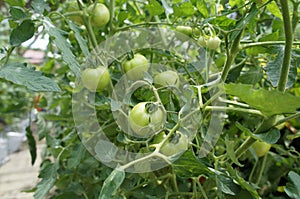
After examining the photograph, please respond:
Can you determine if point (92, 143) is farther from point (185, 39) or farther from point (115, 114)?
point (185, 39)

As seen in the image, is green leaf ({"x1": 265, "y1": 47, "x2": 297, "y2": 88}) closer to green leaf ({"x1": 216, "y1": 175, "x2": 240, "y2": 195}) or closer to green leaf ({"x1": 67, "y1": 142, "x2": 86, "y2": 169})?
green leaf ({"x1": 216, "y1": 175, "x2": 240, "y2": 195})

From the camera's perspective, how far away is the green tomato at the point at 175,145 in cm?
44

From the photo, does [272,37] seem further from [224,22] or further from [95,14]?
[95,14]

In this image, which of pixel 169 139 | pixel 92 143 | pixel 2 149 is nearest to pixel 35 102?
pixel 92 143

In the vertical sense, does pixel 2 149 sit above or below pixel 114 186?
below

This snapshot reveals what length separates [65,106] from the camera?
0.91 metres

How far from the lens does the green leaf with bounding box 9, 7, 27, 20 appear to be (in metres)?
0.53

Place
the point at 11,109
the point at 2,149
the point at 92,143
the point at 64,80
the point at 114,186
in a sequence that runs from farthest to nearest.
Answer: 1. the point at 2,149
2. the point at 11,109
3. the point at 64,80
4. the point at 92,143
5. the point at 114,186

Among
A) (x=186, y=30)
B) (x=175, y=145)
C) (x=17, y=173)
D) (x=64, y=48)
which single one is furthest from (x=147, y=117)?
(x=17, y=173)

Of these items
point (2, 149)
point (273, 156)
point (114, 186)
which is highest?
point (114, 186)

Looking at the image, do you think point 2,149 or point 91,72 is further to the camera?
point 2,149

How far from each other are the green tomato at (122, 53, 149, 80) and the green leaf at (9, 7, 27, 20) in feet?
0.53

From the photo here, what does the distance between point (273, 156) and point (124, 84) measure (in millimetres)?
363

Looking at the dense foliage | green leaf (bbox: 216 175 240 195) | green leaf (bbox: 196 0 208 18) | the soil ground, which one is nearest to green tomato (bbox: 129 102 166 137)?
the dense foliage
